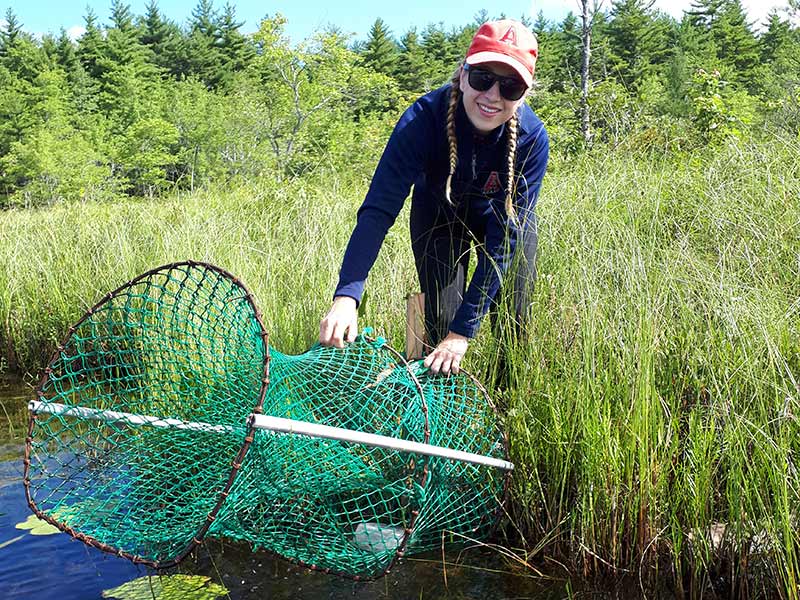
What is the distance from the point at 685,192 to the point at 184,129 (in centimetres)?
2666

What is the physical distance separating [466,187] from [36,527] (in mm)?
2153

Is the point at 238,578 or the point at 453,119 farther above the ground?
the point at 453,119

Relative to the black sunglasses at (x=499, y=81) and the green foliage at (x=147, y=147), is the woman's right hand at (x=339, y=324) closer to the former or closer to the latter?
the black sunglasses at (x=499, y=81)

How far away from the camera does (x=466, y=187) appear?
2838 millimetres

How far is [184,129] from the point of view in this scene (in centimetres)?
2844

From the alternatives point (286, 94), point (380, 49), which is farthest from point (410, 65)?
point (286, 94)

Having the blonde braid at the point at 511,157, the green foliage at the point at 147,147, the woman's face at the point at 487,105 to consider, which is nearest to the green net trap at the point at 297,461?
the blonde braid at the point at 511,157

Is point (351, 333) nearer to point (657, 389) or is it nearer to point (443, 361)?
point (443, 361)

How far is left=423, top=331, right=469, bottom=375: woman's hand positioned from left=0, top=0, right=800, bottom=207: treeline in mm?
2653

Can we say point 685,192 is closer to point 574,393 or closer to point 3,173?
point 574,393

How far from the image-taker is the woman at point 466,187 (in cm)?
243

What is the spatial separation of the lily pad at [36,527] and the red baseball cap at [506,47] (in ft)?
7.80

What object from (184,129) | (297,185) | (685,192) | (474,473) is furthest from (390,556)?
(184,129)

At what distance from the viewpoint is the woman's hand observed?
2578mm
